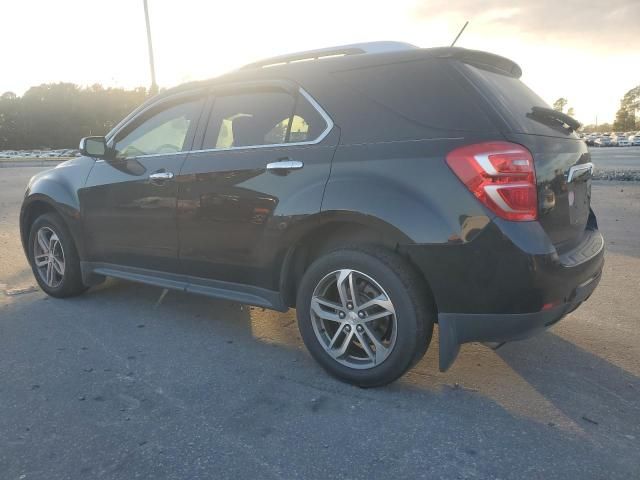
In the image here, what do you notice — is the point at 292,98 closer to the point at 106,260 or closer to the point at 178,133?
the point at 178,133

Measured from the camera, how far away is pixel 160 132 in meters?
4.10

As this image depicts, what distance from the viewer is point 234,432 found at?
2535 millimetres

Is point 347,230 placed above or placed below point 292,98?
below

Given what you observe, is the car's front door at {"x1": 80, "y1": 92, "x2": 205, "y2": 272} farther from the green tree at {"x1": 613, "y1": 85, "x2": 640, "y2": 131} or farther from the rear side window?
the green tree at {"x1": 613, "y1": 85, "x2": 640, "y2": 131}

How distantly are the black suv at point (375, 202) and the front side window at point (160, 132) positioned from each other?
0.02 metres

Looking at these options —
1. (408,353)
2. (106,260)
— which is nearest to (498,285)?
(408,353)

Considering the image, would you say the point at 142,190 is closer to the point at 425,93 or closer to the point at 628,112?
the point at 425,93

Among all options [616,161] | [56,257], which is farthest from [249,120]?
[616,161]

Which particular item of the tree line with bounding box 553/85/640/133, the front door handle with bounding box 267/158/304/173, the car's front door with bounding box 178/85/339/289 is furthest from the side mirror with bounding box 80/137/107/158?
the tree line with bounding box 553/85/640/133

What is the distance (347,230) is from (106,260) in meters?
2.30

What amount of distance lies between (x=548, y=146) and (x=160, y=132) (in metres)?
2.80

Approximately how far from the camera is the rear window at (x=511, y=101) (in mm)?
2699

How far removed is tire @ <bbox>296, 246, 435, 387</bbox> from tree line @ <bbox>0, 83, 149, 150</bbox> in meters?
81.3

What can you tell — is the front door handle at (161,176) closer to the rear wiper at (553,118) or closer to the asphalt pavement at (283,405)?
the asphalt pavement at (283,405)
